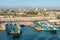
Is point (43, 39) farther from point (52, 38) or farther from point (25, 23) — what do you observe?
point (25, 23)

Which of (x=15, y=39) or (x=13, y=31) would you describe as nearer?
(x=15, y=39)

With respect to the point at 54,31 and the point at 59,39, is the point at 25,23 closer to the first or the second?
the point at 54,31

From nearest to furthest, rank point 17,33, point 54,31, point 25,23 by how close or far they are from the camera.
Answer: point 17,33, point 54,31, point 25,23

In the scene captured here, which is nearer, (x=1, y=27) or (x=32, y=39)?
(x=32, y=39)

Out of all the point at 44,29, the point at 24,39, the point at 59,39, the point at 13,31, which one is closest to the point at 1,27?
the point at 13,31

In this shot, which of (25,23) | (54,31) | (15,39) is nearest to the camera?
(15,39)

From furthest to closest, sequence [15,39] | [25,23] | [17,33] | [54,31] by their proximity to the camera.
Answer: [25,23], [54,31], [17,33], [15,39]

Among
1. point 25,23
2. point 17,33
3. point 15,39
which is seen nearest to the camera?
point 15,39

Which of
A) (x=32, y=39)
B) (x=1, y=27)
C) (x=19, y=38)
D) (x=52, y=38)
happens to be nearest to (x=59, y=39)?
(x=52, y=38)
